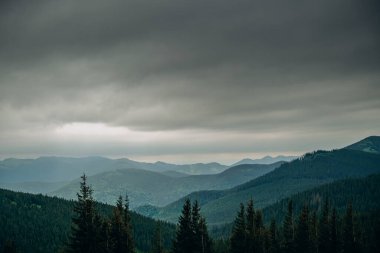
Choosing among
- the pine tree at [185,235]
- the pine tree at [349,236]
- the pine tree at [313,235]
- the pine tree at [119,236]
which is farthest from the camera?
the pine tree at [313,235]

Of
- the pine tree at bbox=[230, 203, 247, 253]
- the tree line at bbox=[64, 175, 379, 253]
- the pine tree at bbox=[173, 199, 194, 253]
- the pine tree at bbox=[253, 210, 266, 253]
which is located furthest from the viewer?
the pine tree at bbox=[253, 210, 266, 253]

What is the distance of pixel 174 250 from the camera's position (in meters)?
58.2

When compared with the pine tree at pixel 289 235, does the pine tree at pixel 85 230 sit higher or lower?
higher

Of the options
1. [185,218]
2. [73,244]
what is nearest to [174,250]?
[185,218]

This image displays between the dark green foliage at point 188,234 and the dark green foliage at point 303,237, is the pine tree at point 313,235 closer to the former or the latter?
the dark green foliage at point 303,237

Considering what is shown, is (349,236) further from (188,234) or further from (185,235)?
(185,235)

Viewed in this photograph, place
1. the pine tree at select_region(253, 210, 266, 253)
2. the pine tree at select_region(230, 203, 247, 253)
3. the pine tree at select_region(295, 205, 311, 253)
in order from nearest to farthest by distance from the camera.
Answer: the pine tree at select_region(230, 203, 247, 253) < the pine tree at select_region(253, 210, 266, 253) < the pine tree at select_region(295, 205, 311, 253)

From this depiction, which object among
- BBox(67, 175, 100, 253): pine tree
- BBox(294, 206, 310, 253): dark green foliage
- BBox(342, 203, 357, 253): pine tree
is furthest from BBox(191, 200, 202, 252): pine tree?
BBox(342, 203, 357, 253): pine tree

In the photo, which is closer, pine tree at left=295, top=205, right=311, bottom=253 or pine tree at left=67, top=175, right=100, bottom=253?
pine tree at left=67, top=175, right=100, bottom=253

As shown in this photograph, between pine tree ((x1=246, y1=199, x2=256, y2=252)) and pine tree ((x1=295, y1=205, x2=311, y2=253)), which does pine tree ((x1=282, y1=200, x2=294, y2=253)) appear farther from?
pine tree ((x1=246, y1=199, x2=256, y2=252))

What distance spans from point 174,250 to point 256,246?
19.3 metres

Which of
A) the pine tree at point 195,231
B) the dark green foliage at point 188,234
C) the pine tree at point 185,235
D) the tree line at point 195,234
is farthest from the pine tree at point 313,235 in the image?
the pine tree at point 185,235

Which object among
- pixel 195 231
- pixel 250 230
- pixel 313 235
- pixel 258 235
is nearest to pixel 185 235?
pixel 195 231

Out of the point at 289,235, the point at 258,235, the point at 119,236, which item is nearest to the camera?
the point at 119,236
